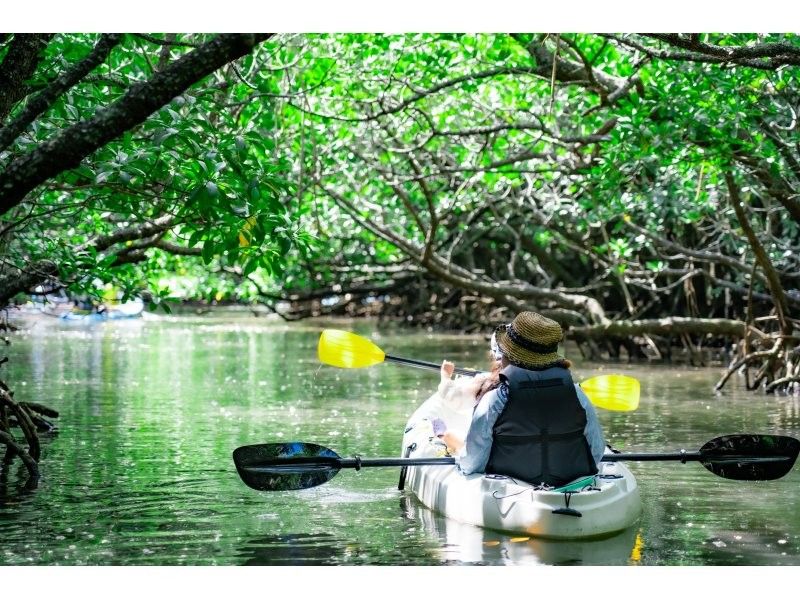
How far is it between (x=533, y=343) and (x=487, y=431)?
1.83 ft

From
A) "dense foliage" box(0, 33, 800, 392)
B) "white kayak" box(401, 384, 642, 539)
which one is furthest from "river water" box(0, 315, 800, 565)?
"dense foliage" box(0, 33, 800, 392)

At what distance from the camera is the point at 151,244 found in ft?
34.8

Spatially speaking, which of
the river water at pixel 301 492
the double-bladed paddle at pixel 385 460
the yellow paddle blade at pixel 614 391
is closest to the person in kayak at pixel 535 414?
the river water at pixel 301 492

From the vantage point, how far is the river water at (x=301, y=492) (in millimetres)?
6219

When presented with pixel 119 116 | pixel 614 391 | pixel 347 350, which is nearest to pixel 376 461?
pixel 347 350

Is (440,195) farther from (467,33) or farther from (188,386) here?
(467,33)

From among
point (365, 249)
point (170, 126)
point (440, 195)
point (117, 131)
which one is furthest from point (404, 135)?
point (365, 249)

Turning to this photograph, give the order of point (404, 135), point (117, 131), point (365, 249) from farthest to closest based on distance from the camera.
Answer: point (365, 249), point (404, 135), point (117, 131)

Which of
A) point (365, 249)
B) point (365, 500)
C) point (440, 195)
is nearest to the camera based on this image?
point (365, 500)

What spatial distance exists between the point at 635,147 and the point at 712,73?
834 mm

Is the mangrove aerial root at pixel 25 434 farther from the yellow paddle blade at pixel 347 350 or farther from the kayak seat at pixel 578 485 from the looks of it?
the kayak seat at pixel 578 485

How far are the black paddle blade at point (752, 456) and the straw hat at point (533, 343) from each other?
4.77 feet

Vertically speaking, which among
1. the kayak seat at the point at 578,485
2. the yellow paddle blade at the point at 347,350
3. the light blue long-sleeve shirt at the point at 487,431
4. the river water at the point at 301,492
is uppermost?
the yellow paddle blade at the point at 347,350

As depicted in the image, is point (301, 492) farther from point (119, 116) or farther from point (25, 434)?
point (119, 116)
